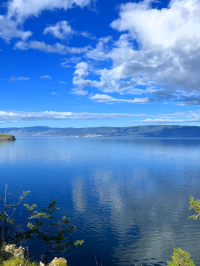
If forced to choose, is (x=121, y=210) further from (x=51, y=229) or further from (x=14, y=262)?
(x=14, y=262)

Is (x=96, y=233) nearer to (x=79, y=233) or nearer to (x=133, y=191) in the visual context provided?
(x=79, y=233)

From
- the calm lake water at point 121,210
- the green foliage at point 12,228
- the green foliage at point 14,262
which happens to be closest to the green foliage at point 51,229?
the green foliage at point 12,228

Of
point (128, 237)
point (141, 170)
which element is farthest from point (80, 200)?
point (141, 170)

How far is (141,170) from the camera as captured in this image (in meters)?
96.9

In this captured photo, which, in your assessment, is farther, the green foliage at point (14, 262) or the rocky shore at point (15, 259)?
the rocky shore at point (15, 259)

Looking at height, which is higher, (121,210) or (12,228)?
(12,228)

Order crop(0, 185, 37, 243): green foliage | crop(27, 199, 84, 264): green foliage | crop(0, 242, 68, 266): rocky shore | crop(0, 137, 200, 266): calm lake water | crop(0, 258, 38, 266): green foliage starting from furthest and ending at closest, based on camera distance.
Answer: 1. crop(0, 137, 200, 266): calm lake water
2. crop(0, 185, 37, 243): green foliage
3. crop(27, 199, 84, 264): green foliage
4. crop(0, 242, 68, 266): rocky shore
5. crop(0, 258, 38, 266): green foliage

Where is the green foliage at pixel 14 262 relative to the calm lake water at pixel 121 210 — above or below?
above

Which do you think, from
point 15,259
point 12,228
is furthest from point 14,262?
point 12,228

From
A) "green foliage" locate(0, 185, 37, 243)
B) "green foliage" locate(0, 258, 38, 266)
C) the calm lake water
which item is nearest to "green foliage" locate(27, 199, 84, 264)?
"green foliage" locate(0, 185, 37, 243)

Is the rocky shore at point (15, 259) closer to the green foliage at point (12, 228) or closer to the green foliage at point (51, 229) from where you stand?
the green foliage at point (12, 228)

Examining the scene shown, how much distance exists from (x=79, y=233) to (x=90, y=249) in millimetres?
4655

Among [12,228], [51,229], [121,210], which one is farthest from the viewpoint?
[121,210]

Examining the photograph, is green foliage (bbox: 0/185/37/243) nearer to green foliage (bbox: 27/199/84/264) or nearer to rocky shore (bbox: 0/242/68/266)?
green foliage (bbox: 27/199/84/264)
